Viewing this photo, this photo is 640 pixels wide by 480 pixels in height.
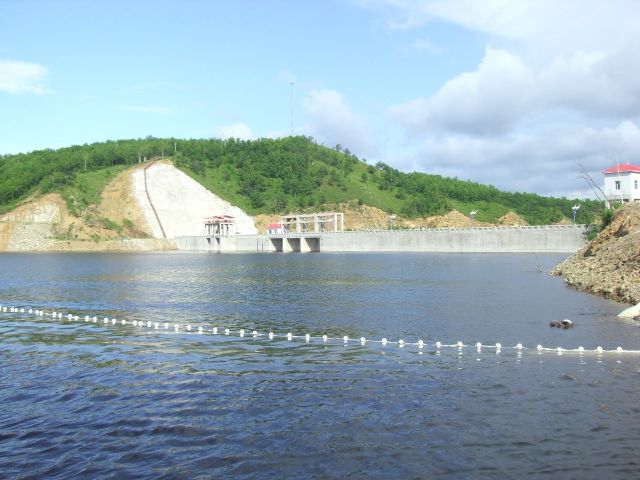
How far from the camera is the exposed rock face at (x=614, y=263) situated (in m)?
38.6

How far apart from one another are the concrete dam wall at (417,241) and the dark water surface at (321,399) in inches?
3257

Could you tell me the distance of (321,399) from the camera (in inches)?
683

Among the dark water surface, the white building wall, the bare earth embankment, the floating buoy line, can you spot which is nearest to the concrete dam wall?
the white building wall

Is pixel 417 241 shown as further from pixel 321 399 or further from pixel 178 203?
pixel 321 399

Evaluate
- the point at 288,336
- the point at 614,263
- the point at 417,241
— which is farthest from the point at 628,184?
the point at 288,336

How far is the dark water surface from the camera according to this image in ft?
42.1

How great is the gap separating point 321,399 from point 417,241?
117496mm

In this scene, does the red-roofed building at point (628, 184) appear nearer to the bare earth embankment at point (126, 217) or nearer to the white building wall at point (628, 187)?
the white building wall at point (628, 187)

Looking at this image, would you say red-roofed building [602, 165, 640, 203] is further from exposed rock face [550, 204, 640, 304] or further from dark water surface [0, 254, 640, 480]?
dark water surface [0, 254, 640, 480]

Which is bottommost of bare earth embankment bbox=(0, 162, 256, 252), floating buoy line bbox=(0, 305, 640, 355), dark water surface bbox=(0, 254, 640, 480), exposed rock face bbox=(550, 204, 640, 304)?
dark water surface bbox=(0, 254, 640, 480)

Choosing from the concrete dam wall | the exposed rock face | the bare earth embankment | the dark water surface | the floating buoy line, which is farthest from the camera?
the bare earth embankment

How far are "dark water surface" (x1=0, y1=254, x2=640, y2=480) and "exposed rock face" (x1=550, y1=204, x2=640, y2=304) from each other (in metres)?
4.81

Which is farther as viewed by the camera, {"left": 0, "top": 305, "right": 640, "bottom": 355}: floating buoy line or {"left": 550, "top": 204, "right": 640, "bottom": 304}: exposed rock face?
{"left": 550, "top": 204, "right": 640, "bottom": 304}: exposed rock face

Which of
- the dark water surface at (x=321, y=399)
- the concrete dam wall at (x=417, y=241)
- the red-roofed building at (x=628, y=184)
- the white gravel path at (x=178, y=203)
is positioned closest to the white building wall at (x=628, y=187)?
the red-roofed building at (x=628, y=184)
